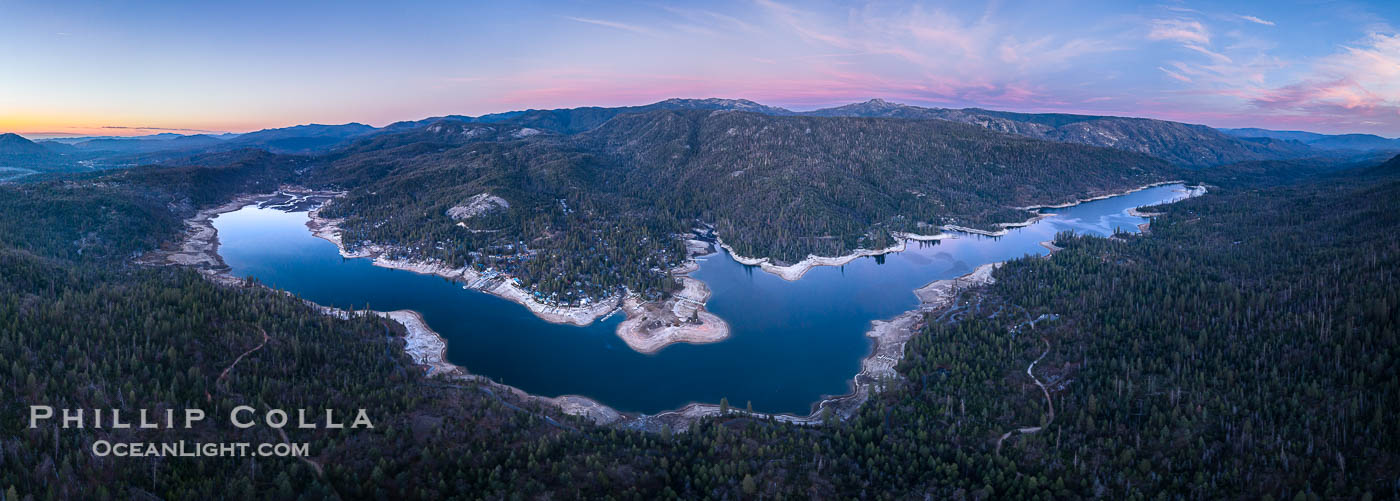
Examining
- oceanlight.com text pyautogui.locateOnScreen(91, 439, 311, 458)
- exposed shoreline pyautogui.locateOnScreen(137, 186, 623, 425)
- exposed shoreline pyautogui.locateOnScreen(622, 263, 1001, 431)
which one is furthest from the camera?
exposed shoreline pyautogui.locateOnScreen(137, 186, 623, 425)

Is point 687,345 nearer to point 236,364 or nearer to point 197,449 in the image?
point 236,364

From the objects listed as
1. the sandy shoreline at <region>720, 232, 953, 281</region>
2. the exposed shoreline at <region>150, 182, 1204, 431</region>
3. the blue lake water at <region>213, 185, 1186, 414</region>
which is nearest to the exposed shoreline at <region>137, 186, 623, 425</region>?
the exposed shoreline at <region>150, 182, 1204, 431</region>

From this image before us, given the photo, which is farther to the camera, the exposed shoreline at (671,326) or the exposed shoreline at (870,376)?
the exposed shoreline at (671,326)

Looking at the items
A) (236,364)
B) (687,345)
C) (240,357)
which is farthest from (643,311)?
(236,364)

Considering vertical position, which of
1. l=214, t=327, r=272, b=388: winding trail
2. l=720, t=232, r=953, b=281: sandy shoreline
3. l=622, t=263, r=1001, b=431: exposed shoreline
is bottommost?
l=622, t=263, r=1001, b=431: exposed shoreline

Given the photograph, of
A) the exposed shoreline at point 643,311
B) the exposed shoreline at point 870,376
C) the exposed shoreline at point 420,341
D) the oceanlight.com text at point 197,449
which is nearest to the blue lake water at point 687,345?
the exposed shoreline at point 870,376

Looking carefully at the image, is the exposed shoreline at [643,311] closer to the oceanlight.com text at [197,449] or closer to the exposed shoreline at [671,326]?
the exposed shoreline at [671,326]

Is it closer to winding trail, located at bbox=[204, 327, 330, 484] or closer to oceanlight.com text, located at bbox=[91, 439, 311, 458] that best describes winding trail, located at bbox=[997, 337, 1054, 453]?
winding trail, located at bbox=[204, 327, 330, 484]

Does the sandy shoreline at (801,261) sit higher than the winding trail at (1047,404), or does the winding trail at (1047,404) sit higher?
the sandy shoreline at (801,261)
